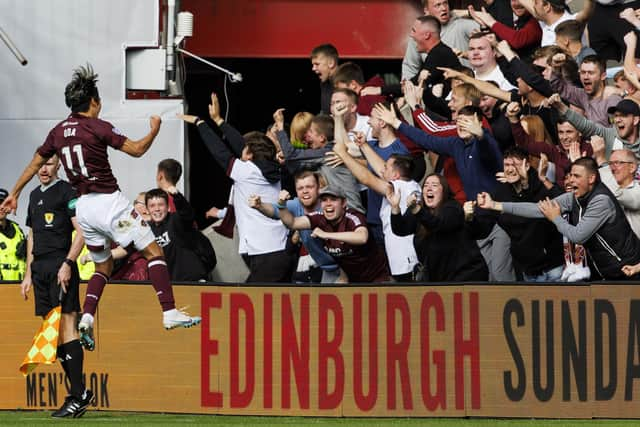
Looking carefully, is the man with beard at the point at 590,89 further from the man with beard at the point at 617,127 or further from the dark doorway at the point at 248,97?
the dark doorway at the point at 248,97

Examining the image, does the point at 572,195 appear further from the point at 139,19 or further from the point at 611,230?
the point at 139,19

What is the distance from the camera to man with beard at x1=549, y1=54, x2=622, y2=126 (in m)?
12.8

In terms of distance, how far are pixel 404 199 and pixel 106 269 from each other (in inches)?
110

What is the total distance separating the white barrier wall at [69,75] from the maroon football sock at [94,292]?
4558 mm

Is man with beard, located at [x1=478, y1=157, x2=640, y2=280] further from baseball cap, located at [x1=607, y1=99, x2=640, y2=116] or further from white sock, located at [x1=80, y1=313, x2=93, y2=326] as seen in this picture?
white sock, located at [x1=80, y1=313, x2=93, y2=326]

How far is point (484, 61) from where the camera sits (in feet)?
44.7

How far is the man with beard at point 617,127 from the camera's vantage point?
40.2 ft

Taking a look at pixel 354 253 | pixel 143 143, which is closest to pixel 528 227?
pixel 354 253

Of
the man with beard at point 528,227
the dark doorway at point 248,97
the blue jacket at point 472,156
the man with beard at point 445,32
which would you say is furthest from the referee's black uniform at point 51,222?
the dark doorway at point 248,97

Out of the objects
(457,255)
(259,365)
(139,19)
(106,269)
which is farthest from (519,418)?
(139,19)

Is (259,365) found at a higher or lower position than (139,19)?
lower

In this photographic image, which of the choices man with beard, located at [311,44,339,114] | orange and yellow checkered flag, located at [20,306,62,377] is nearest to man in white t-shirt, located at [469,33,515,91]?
man with beard, located at [311,44,339,114]

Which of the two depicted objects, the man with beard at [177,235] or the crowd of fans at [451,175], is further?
the man with beard at [177,235]

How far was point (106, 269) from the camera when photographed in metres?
11.5
